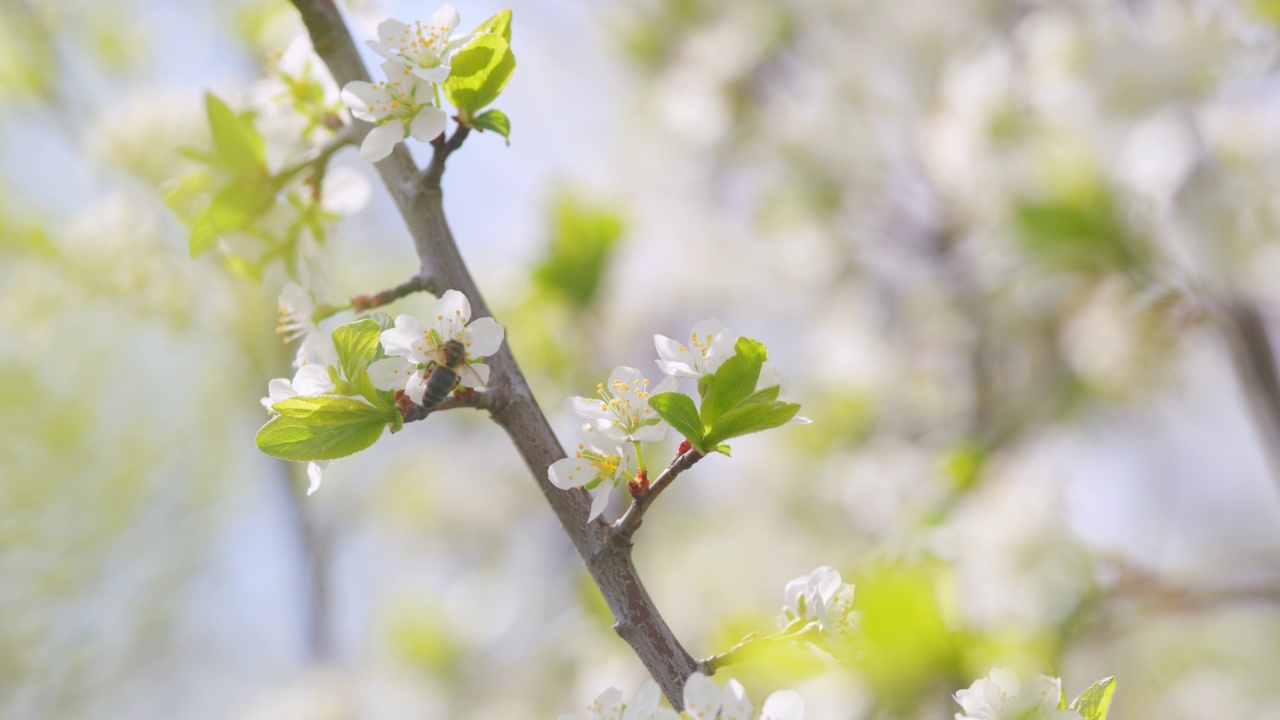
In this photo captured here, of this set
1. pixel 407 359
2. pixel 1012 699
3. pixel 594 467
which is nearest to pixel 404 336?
pixel 407 359

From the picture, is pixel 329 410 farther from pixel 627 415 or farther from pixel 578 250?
pixel 578 250

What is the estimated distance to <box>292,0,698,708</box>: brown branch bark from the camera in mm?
428

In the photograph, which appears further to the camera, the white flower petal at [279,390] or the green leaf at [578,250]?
the green leaf at [578,250]

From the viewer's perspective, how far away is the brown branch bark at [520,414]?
428 millimetres

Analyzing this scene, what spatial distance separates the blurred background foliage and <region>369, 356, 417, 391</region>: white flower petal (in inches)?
7.1

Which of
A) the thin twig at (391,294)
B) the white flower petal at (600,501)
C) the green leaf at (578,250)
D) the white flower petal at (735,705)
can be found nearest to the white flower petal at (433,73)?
the thin twig at (391,294)

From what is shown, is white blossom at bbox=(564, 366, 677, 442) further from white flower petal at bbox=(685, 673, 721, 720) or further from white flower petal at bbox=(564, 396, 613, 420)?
white flower petal at bbox=(685, 673, 721, 720)

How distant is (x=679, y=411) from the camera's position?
0.41 meters

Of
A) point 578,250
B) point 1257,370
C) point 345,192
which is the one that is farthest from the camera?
point 578,250

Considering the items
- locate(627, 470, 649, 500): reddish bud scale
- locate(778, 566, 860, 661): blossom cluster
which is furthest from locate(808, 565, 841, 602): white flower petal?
locate(627, 470, 649, 500): reddish bud scale

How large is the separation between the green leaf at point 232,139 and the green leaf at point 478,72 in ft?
0.56

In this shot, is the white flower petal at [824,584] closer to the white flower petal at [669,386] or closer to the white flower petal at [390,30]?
the white flower petal at [669,386]

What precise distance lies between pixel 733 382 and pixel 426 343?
148 mm

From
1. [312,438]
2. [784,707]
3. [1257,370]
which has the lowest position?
[1257,370]
